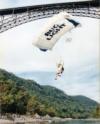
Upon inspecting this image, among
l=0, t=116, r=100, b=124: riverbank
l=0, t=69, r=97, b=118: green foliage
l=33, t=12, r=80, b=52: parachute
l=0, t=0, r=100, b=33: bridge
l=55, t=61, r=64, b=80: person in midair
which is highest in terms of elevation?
l=0, t=0, r=100, b=33: bridge

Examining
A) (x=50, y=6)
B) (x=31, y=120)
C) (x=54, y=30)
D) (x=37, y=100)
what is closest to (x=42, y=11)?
(x=50, y=6)

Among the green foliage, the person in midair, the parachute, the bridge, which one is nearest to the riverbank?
the green foliage

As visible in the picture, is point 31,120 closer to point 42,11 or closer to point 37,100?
point 37,100

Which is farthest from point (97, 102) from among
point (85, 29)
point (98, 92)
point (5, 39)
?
point (5, 39)

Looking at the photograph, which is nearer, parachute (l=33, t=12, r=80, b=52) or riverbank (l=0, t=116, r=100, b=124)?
parachute (l=33, t=12, r=80, b=52)

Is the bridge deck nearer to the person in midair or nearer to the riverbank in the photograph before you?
the person in midair

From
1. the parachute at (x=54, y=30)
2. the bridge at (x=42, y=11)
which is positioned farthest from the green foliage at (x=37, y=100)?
the bridge at (x=42, y=11)

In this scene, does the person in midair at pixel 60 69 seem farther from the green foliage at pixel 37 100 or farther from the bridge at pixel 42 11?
the bridge at pixel 42 11

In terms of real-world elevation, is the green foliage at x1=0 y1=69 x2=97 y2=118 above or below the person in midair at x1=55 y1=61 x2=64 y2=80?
below
